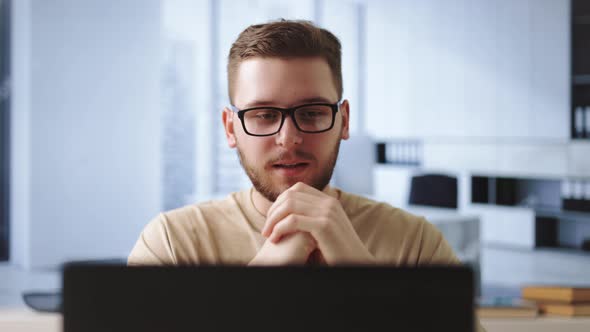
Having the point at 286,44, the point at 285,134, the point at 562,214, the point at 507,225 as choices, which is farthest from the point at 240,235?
the point at 507,225

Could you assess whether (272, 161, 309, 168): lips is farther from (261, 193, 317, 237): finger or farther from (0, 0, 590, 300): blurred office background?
(0, 0, 590, 300): blurred office background

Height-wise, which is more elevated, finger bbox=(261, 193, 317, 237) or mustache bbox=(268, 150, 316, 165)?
mustache bbox=(268, 150, 316, 165)

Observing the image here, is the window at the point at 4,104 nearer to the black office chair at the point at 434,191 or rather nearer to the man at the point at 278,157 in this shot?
the black office chair at the point at 434,191

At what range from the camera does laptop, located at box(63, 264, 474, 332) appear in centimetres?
55

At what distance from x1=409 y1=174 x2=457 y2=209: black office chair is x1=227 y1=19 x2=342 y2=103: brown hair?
346 cm

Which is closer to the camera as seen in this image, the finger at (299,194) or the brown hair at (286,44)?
the finger at (299,194)

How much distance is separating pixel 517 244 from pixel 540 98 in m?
1.54

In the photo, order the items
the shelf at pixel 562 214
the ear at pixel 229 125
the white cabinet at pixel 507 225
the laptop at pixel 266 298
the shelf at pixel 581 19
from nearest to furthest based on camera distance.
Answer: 1. the laptop at pixel 266 298
2. the ear at pixel 229 125
3. the shelf at pixel 562 214
4. the shelf at pixel 581 19
5. the white cabinet at pixel 507 225

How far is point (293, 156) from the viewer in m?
1.22

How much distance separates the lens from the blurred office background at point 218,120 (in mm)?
5637

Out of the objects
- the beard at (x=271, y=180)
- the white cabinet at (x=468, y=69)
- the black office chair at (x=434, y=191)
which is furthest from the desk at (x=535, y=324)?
the white cabinet at (x=468, y=69)

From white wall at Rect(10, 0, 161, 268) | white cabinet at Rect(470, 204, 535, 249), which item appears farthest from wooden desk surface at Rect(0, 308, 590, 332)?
white cabinet at Rect(470, 204, 535, 249)

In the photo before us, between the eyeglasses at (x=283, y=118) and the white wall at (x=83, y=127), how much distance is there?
481 centimetres

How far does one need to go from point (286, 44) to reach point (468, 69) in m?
6.33
